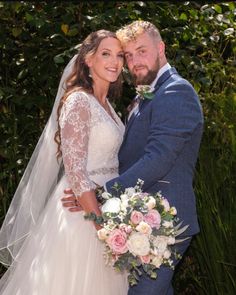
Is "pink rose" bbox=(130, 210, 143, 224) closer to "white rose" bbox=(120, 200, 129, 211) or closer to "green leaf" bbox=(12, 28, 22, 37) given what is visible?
"white rose" bbox=(120, 200, 129, 211)

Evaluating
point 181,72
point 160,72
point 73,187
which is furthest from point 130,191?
point 181,72

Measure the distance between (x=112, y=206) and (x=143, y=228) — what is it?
0.62 ft

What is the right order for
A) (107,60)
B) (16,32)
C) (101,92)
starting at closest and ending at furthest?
(107,60), (101,92), (16,32)

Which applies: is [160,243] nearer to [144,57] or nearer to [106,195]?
[106,195]

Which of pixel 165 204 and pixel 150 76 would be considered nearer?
pixel 165 204

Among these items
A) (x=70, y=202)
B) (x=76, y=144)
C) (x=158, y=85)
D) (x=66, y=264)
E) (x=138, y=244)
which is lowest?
(x=66, y=264)

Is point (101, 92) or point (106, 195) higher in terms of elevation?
point (101, 92)

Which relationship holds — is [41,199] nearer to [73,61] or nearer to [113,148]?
[113,148]

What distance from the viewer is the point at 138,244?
320cm

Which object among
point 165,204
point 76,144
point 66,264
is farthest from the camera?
point 66,264

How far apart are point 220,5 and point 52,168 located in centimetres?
193

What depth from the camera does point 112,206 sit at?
3.28m

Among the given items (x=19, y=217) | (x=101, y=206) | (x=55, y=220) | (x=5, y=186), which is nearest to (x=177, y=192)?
(x=101, y=206)

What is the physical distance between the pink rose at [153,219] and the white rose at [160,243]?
0.06 meters
